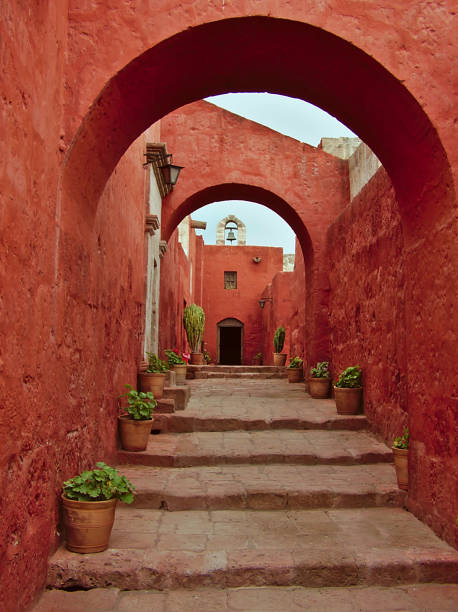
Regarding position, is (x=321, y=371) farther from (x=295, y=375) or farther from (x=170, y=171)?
(x=170, y=171)

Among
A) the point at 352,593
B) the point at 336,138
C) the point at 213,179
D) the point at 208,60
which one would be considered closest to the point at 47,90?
the point at 208,60

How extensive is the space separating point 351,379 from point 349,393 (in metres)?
0.17

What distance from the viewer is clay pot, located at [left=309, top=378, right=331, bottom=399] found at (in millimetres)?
8023

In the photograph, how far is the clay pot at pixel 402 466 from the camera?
13.2ft

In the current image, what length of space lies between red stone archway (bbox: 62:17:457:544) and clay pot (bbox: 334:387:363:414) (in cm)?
241

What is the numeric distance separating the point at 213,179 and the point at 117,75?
240 inches

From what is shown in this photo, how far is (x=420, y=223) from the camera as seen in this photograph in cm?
372

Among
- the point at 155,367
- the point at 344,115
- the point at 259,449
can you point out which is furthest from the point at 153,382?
the point at 344,115

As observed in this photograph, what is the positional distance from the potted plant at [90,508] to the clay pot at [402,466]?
207 centimetres

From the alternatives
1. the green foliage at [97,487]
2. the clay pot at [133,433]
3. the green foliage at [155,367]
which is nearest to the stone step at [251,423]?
the green foliage at [155,367]

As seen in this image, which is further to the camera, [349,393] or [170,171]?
[170,171]

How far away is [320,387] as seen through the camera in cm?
803

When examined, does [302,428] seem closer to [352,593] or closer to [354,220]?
[354,220]

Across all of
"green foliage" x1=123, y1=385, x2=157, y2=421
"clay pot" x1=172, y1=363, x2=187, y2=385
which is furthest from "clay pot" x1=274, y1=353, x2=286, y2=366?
"green foliage" x1=123, y1=385, x2=157, y2=421
